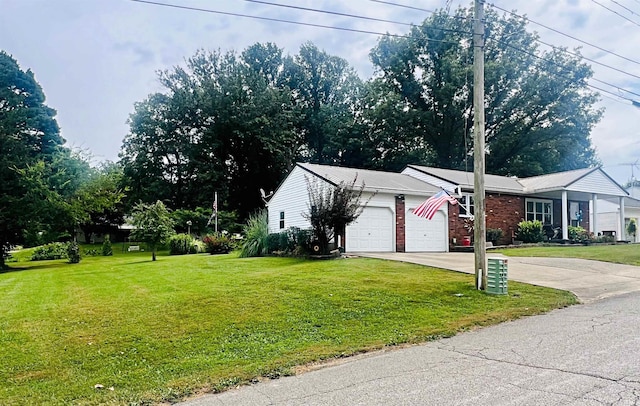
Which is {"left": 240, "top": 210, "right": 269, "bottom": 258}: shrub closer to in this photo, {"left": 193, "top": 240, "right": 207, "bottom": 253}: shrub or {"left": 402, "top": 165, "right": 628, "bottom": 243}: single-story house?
{"left": 193, "top": 240, "right": 207, "bottom": 253}: shrub

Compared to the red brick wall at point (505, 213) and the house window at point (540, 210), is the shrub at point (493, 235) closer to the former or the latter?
the red brick wall at point (505, 213)

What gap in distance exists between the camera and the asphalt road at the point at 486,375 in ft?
14.0

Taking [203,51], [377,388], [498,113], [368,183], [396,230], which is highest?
[203,51]

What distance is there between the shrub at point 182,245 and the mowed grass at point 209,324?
14.4 metres

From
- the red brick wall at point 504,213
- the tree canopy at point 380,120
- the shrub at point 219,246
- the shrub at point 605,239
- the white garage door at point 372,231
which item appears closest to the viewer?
the white garage door at point 372,231

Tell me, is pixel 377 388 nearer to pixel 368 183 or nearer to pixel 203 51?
pixel 368 183

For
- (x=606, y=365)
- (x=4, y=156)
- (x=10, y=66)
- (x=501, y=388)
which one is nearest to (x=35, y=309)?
(x=501, y=388)

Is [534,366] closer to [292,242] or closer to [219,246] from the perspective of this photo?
[292,242]

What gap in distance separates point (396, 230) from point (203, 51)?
31.2m

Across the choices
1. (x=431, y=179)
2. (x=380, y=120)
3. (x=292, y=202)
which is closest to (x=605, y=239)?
(x=431, y=179)

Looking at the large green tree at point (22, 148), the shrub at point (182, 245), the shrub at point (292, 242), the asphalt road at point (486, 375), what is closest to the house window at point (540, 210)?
the shrub at point (292, 242)

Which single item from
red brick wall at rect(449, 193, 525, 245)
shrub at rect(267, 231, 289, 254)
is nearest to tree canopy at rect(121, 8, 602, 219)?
red brick wall at rect(449, 193, 525, 245)

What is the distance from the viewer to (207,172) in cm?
3772

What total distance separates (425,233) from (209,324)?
15.6 metres
